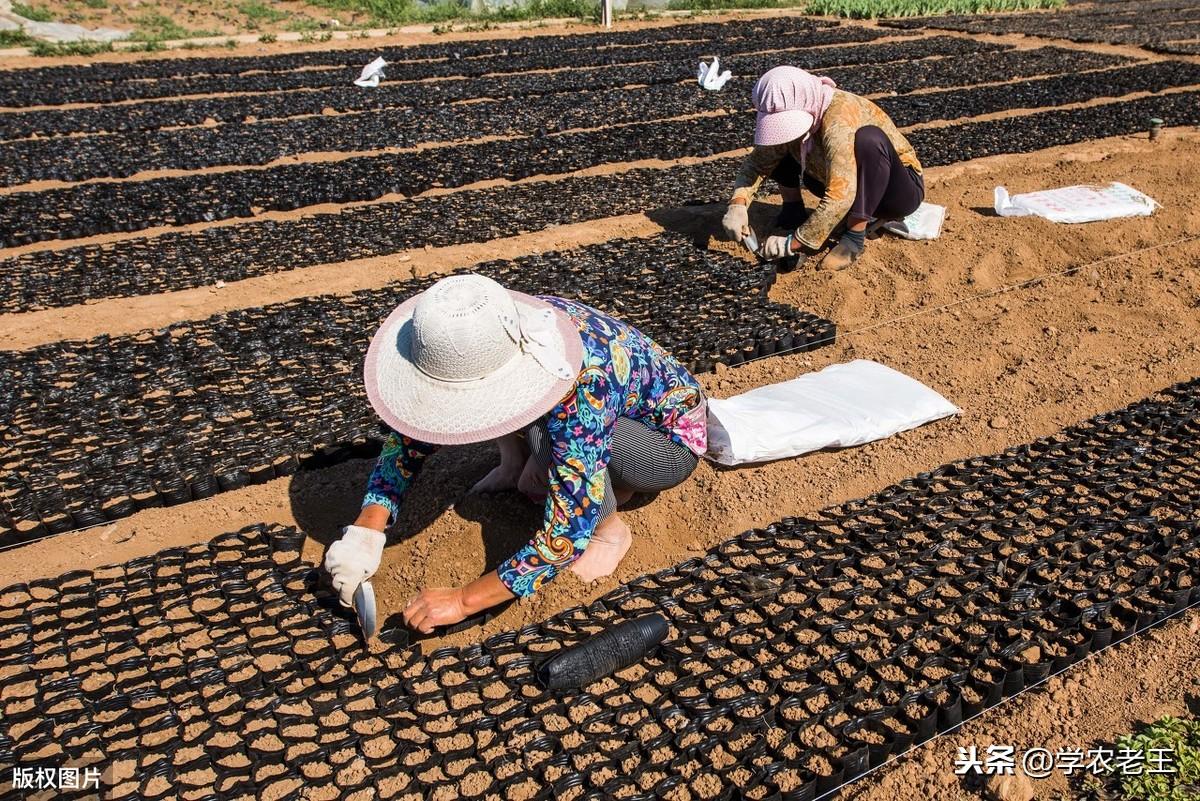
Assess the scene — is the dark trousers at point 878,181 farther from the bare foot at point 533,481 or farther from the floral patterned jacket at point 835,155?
the bare foot at point 533,481

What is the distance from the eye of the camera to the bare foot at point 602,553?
257 cm

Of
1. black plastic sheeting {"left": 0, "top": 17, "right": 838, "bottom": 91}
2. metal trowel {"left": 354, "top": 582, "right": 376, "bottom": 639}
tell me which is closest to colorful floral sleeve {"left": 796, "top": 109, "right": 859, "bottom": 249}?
metal trowel {"left": 354, "top": 582, "right": 376, "bottom": 639}

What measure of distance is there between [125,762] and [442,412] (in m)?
1.07

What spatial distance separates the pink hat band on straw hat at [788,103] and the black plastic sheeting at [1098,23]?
8.94 meters

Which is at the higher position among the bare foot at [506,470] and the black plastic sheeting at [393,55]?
the black plastic sheeting at [393,55]

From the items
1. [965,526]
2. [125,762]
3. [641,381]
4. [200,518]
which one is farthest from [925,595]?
[200,518]

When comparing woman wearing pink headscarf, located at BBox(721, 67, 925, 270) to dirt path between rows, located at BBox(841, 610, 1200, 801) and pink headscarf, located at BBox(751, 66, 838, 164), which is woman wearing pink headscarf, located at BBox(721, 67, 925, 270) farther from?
dirt path between rows, located at BBox(841, 610, 1200, 801)

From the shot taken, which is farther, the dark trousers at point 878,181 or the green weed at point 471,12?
the green weed at point 471,12

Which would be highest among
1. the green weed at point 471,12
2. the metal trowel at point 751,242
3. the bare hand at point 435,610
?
the green weed at point 471,12

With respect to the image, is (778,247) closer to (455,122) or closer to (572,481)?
(572,481)

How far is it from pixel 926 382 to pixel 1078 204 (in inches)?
90.3

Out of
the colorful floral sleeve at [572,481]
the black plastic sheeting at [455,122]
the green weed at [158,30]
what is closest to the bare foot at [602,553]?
the colorful floral sleeve at [572,481]

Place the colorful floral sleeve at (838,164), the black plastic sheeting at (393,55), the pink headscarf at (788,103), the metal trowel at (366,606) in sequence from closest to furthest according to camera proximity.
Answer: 1. the metal trowel at (366,606)
2. the pink headscarf at (788,103)
3. the colorful floral sleeve at (838,164)
4. the black plastic sheeting at (393,55)

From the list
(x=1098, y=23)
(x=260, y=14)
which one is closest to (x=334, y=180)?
(x=260, y=14)
